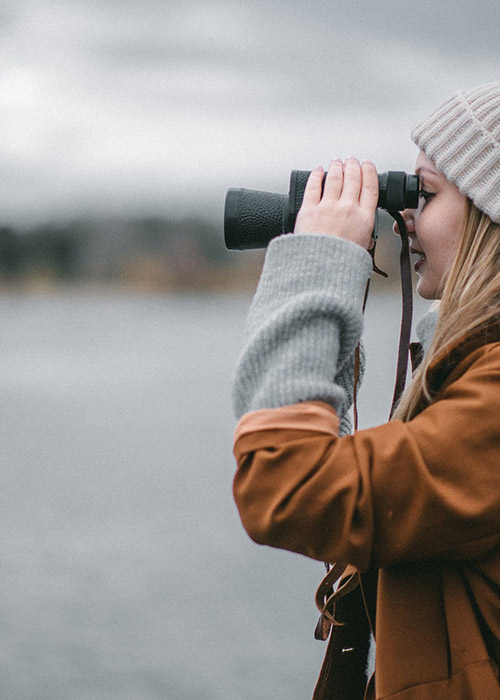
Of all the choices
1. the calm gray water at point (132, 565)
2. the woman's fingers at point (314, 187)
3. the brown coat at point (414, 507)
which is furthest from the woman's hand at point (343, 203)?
the calm gray water at point (132, 565)

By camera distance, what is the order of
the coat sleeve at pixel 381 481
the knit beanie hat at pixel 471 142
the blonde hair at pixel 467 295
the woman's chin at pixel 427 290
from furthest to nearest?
the woman's chin at pixel 427 290 → the knit beanie hat at pixel 471 142 → the blonde hair at pixel 467 295 → the coat sleeve at pixel 381 481

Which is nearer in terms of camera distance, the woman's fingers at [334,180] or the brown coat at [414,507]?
the brown coat at [414,507]

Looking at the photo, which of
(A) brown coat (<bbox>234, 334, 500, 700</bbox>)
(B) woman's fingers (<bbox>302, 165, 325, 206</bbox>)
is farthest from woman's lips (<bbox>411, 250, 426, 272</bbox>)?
(A) brown coat (<bbox>234, 334, 500, 700</bbox>)

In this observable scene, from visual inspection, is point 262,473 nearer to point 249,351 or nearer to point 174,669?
point 249,351

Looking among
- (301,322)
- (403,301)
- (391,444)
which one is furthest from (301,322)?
(403,301)

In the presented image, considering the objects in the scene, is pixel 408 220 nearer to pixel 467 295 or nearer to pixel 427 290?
pixel 427 290

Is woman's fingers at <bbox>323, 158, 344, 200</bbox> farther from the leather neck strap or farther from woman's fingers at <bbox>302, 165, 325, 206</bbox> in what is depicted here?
the leather neck strap

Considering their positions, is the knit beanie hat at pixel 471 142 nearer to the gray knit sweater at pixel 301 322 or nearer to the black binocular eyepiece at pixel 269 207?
the black binocular eyepiece at pixel 269 207

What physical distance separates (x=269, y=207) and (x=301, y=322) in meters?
0.35

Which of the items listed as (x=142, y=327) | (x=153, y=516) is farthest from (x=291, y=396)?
(x=142, y=327)

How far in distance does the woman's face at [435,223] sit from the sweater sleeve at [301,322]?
174 millimetres

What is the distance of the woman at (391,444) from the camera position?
1.04 metres

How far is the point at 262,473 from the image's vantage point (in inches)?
41.4

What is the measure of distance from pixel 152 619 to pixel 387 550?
2659 millimetres
